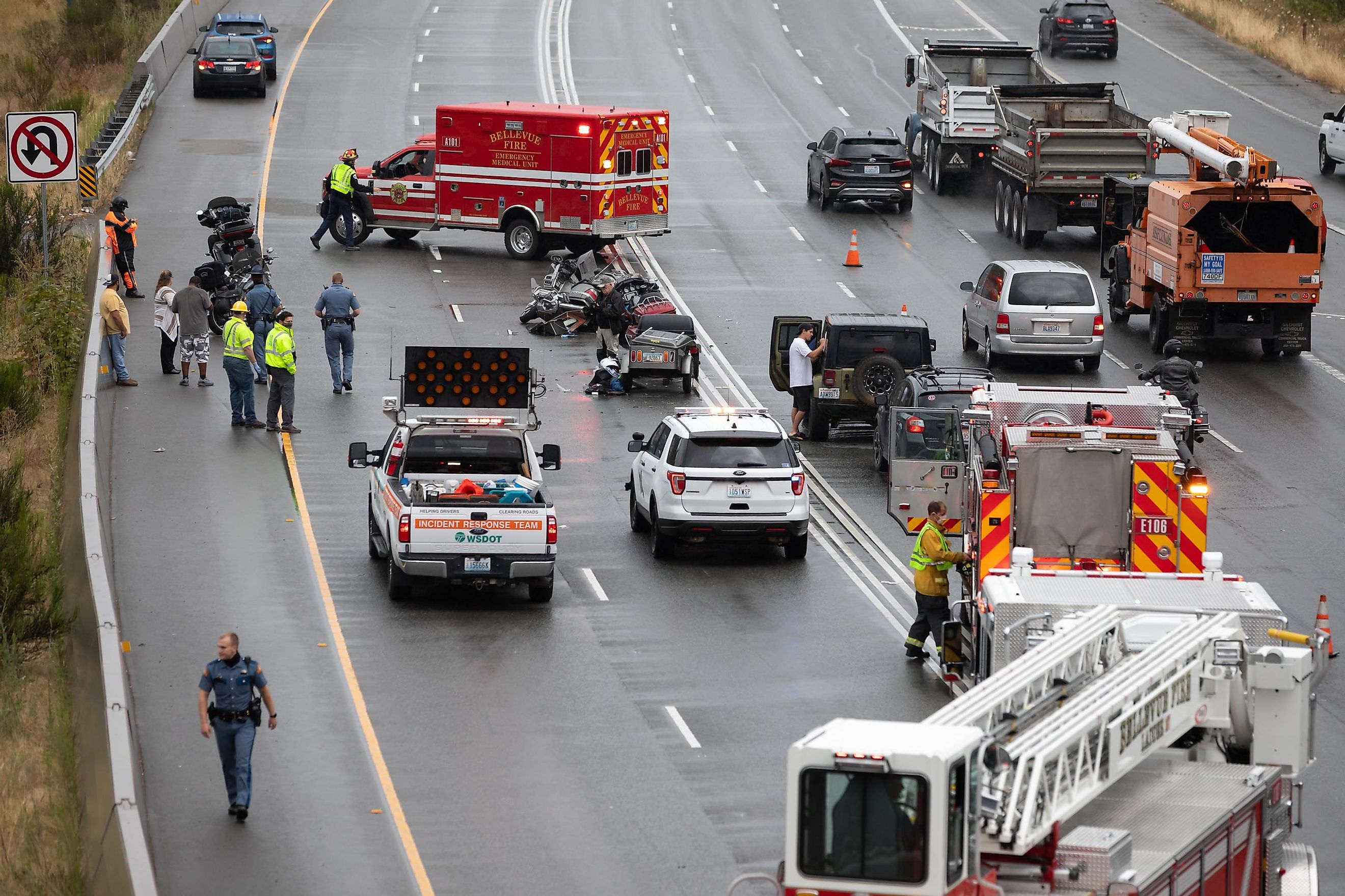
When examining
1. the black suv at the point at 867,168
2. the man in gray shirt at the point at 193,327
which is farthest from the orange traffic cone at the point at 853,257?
the man in gray shirt at the point at 193,327

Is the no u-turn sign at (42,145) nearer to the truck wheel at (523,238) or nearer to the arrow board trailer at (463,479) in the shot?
the arrow board trailer at (463,479)

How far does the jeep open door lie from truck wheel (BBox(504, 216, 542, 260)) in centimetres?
1070

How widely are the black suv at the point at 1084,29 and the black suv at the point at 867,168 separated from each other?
61.3 ft

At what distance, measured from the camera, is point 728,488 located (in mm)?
23688

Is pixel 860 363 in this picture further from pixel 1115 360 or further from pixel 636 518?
pixel 1115 360

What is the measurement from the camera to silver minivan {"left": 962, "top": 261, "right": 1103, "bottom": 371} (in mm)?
33188

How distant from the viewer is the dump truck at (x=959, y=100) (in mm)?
47188

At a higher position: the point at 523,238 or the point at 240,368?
the point at 240,368

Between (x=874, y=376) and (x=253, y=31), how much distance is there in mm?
34592

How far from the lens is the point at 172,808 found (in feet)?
52.5

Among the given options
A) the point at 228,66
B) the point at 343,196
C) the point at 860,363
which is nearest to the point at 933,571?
the point at 860,363

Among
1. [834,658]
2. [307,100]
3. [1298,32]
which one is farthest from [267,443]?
[1298,32]

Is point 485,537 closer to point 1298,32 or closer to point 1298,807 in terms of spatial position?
point 1298,807

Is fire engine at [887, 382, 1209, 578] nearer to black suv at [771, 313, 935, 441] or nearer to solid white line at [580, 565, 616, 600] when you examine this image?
solid white line at [580, 565, 616, 600]
